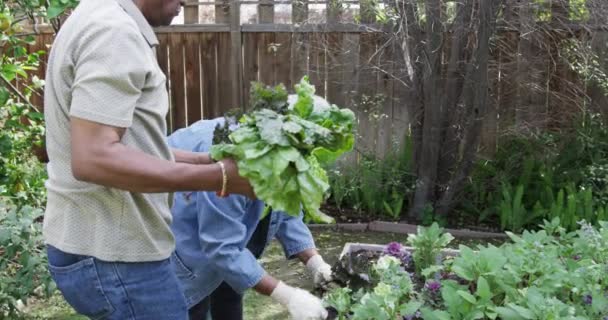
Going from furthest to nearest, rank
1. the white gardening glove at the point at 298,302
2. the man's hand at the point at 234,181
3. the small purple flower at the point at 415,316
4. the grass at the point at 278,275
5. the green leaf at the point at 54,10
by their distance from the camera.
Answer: the grass at the point at 278,275
the green leaf at the point at 54,10
the small purple flower at the point at 415,316
the white gardening glove at the point at 298,302
the man's hand at the point at 234,181

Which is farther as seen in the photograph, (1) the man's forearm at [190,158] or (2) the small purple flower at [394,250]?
(2) the small purple flower at [394,250]

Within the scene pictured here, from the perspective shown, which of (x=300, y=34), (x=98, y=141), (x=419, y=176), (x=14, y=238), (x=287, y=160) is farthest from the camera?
(x=300, y=34)

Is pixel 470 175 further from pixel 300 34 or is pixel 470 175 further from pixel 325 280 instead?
pixel 325 280

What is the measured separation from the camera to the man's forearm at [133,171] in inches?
74.2

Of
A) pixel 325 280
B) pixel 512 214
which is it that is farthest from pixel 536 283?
pixel 512 214

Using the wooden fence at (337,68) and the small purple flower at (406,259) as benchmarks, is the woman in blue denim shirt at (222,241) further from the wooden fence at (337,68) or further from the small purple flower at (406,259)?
the wooden fence at (337,68)

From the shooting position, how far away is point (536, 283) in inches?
129

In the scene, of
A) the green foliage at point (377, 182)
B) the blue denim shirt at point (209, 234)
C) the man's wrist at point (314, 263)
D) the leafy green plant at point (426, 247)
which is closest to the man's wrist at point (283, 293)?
the blue denim shirt at point (209, 234)

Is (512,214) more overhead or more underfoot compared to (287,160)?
more underfoot

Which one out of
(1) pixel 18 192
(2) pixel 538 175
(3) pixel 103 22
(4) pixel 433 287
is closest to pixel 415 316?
(4) pixel 433 287

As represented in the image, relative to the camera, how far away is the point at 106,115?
6.22 feet

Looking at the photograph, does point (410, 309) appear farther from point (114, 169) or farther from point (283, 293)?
point (114, 169)

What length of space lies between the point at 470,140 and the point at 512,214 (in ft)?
2.30

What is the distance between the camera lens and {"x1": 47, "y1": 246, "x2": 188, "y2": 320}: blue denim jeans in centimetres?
212
